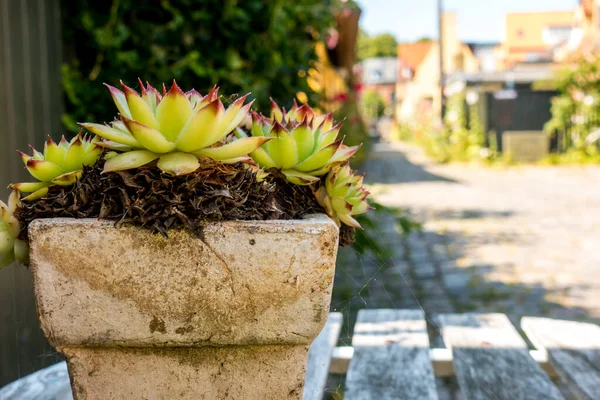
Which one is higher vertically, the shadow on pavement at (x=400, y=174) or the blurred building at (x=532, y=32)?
the blurred building at (x=532, y=32)

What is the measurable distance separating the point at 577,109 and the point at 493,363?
16225mm

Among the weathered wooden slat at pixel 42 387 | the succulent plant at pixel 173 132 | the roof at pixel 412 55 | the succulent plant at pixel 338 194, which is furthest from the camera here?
the roof at pixel 412 55

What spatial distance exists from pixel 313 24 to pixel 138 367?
320 centimetres

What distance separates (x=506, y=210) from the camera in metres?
8.31

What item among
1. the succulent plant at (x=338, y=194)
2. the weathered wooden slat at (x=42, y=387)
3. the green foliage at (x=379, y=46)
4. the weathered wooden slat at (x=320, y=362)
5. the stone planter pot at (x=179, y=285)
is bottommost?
the weathered wooden slat at (x=320, y=362)

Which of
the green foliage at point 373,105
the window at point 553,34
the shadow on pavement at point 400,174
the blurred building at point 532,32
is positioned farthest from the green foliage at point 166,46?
the window at point 553,34

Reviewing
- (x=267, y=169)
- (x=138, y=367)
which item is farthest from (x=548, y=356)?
(x=138, y=367)

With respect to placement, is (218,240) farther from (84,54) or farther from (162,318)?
(84,54)

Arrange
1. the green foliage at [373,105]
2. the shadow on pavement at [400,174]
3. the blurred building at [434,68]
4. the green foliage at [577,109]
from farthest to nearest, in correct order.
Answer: the green foliage at [373,105], the blurred building at [434,68], the green foliage at [577,109], the shadow on pavement at [400,174]

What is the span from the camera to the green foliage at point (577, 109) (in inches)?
612

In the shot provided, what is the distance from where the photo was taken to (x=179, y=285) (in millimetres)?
905

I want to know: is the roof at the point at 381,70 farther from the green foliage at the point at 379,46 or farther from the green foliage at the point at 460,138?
the green foliage at the point at 460,138

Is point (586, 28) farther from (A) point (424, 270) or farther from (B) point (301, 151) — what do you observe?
(B) point (301, 151)

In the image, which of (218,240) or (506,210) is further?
(506,210)
